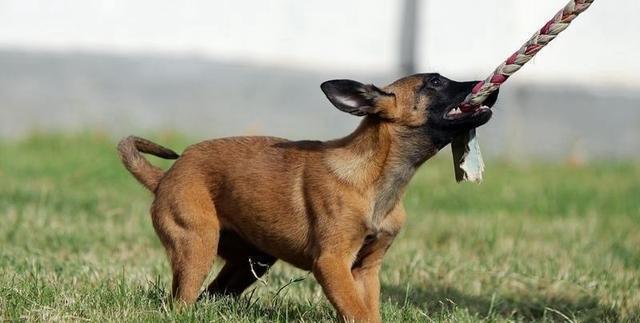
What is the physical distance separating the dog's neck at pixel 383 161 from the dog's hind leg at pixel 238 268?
72cm

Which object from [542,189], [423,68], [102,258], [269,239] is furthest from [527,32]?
[269,239]

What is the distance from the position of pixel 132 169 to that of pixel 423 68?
19.0 feet

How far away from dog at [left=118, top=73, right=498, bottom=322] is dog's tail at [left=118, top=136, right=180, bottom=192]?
26cm

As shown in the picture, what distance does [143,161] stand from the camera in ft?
18.2

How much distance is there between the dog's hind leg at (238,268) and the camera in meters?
5.42

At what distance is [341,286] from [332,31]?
22.5ft

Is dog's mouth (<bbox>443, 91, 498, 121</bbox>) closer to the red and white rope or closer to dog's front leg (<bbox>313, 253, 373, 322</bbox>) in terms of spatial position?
the red and white rope

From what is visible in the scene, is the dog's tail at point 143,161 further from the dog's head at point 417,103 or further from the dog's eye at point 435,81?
the dog's eye at point 435,81

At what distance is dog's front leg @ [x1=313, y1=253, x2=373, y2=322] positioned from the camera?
459 cm

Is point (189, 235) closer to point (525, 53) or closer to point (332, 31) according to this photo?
point (525, 53)

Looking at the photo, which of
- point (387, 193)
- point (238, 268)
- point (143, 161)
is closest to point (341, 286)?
point (387, 193)

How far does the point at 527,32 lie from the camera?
11.1m

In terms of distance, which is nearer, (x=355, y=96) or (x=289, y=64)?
(x=355, y=96)

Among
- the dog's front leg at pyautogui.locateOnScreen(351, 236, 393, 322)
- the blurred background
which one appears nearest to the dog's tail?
the dog's front leg at pyautogui.locateOnScreen(351, 236, 393, 322)
